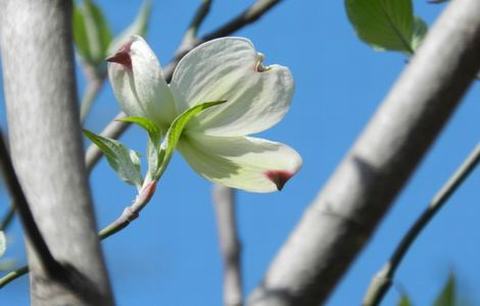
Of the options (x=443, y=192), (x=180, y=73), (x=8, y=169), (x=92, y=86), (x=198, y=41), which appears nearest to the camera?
(x=8, y=169)

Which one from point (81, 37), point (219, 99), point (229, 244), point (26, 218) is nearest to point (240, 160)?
point (219, 99)

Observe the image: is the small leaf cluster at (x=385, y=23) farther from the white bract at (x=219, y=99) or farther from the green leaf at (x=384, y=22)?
the white bract at (x=219, y=99)

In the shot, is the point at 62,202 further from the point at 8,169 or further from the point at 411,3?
the point at 411,3

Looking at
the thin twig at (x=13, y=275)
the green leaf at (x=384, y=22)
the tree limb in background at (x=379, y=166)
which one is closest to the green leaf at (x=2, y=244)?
the thin twig at (x=13, y=275)

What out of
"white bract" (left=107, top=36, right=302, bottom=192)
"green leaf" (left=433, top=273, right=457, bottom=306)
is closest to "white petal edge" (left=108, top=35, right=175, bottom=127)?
"white bract" (left=107, top=36, right=302, bottom=192)

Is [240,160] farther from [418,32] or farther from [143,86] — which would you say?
[418,32]

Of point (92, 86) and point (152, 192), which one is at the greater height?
point (152, 192)

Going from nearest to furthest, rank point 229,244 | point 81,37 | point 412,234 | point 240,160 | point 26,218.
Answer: point 26,218, point 240,160, point 412,234, point 229,244, point 81,37

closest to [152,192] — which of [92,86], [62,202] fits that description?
[62,202]
